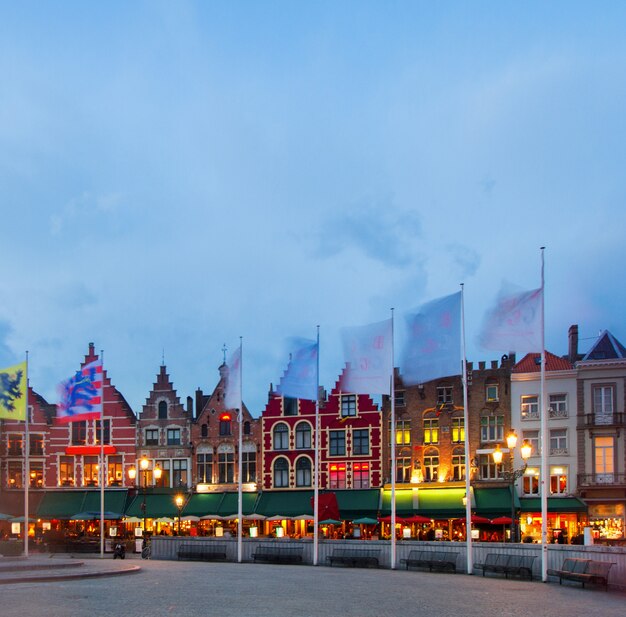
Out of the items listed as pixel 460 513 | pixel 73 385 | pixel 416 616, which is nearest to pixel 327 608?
pixel 416 616

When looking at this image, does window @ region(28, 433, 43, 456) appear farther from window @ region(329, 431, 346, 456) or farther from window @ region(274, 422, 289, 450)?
window @ region(329, 431, 346, 456)

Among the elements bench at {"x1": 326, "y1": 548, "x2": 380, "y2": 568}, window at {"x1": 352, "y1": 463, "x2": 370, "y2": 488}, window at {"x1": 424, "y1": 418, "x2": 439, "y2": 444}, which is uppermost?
window at {"x1": 424, "y1": 418, "x2": 439, "y2": 444}

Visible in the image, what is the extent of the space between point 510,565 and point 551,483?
30000 mm

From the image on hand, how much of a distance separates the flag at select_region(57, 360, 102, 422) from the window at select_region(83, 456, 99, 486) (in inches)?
1018

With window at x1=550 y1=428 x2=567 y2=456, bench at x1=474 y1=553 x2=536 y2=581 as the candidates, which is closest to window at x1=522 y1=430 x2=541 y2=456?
window at x1=550 y1=428 x2=567 y2=456

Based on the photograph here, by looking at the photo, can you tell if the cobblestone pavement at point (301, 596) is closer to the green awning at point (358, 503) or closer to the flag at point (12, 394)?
the flag at point (12, 394)

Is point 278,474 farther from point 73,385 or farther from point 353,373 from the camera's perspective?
point 353,373

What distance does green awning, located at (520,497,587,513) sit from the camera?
6216cm

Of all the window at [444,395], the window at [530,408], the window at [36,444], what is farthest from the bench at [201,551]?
the window at [36,444]

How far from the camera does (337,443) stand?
233 ft

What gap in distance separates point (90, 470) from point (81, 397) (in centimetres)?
2721

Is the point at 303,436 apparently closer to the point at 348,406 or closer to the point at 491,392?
the point at 348,406

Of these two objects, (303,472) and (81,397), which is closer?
(81,397)

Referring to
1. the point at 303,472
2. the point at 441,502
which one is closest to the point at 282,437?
the point at 303,472
